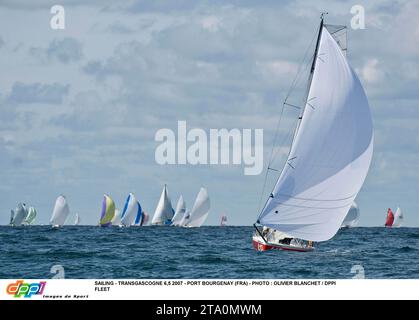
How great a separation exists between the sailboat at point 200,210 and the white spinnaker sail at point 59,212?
26.0 meters

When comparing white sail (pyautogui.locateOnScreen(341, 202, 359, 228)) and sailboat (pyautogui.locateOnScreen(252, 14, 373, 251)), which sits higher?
sailboat (pyautogui.locateOnScreen(252, 14, 373, 251))

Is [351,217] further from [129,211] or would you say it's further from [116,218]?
[116,218]

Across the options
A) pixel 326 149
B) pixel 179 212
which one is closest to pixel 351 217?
pixel 179 212

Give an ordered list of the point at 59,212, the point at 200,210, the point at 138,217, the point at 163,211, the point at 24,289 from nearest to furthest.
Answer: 1. the point at 24,289
2. the point at 59,212
3. the point at 200,210
4. the point at 138,217
5. the point at 163,211

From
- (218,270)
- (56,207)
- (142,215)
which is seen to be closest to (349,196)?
(218,270)

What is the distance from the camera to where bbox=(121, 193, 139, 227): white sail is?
168 meters

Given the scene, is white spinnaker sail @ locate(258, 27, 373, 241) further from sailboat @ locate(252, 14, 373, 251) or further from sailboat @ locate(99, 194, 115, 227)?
sailboat @ locate(99, 194, 115, 227)

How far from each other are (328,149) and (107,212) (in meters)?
123

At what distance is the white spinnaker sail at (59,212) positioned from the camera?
525 ft

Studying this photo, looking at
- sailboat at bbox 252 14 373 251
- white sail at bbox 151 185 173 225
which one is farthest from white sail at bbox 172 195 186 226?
sailboat at bbox 252 14 373 251

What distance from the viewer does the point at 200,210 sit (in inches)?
6545

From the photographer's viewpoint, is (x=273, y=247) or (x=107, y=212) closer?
(x=273, y=247)

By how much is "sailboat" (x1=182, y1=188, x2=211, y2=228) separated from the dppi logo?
14095cm

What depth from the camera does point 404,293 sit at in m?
20.9
